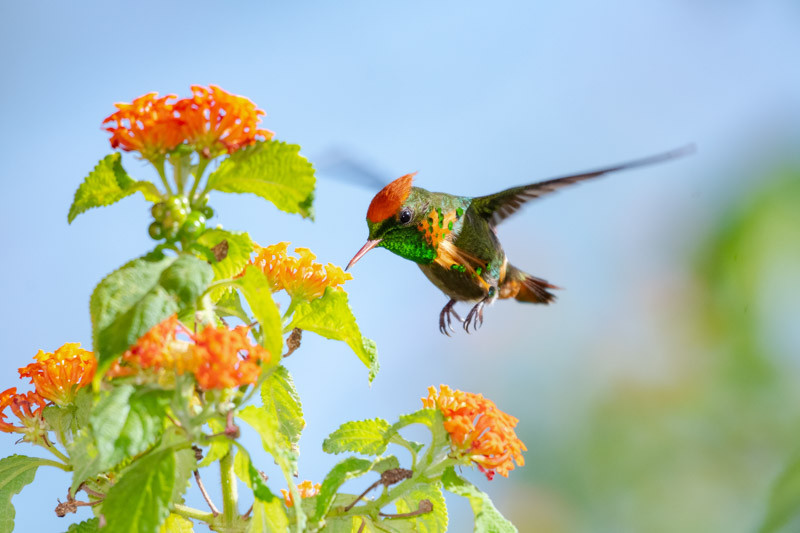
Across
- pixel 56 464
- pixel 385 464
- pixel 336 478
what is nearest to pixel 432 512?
pixel 385 464

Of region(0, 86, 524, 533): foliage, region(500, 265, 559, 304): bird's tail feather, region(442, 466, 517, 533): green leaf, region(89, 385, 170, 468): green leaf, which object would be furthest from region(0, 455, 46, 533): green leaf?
region(500, 265, 559, 304): bird's tail feather

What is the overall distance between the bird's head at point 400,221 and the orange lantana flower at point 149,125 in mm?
1034

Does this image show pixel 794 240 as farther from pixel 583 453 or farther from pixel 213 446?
pixel 213 446

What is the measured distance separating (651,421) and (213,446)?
116 inches

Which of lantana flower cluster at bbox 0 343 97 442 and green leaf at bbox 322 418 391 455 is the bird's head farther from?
lantana flower cluster at bbox 0 343 97 442

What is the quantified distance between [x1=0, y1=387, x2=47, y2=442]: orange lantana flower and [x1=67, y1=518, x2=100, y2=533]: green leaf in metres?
0.17

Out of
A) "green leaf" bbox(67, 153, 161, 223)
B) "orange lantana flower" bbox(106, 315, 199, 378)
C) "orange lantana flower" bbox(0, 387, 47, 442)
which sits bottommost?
"orange lantana flower" bbox(106, 315, 199, 378)

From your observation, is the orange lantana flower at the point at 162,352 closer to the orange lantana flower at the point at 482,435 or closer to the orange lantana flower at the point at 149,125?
the orange lantana flower at the point at 149,125

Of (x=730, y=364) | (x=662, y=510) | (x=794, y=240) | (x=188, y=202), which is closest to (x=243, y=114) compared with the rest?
(x=188, y=202)

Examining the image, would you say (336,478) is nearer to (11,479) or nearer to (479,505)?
(479,505)

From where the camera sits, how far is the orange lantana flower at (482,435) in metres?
1.37

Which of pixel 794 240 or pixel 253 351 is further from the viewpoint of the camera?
pixel 794 240

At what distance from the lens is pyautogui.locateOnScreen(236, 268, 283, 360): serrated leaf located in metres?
1.17

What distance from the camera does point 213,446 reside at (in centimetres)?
140
